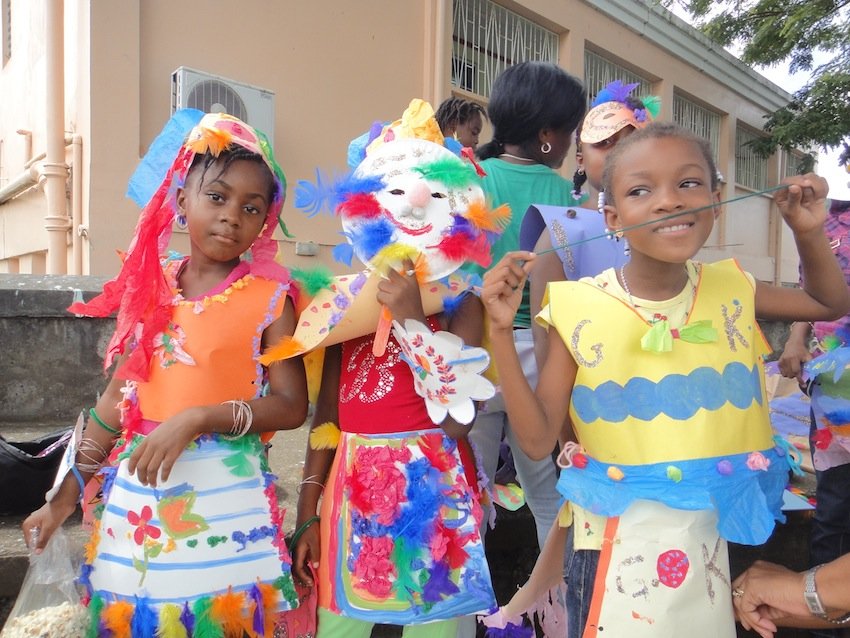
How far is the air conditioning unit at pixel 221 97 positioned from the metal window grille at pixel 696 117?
24.0 ft

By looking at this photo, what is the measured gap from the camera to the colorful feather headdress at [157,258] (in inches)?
65.2

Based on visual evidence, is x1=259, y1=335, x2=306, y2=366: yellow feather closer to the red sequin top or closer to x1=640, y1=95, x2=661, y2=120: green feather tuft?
the red sequin top

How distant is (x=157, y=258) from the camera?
67.6 inches

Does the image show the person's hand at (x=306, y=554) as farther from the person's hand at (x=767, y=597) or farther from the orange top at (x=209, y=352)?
the person's hand at (x=767, y=597)

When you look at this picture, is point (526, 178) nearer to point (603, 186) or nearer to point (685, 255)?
point (603, 186)

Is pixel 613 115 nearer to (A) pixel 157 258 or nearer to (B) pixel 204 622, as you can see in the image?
(A) pixel 157 258

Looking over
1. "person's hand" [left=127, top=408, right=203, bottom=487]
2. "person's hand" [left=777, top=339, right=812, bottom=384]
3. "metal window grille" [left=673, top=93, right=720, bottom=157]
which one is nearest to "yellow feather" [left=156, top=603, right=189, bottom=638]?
"person's hand" [left=127, top=408, right=203, bottom=487]

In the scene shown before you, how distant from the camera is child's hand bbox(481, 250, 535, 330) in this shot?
1.38 m

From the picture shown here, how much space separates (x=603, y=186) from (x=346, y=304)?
2.25ft

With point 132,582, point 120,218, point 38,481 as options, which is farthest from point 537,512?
point 120,218

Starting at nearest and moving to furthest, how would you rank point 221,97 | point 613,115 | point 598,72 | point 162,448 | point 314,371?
point 162,448 < point 314,371 < point 613,115 < point 221,97 < point 598,72

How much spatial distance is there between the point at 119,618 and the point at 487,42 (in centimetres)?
689

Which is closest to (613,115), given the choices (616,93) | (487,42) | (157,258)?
(616,93)

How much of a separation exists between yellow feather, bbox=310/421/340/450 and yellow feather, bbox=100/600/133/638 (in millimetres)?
558
